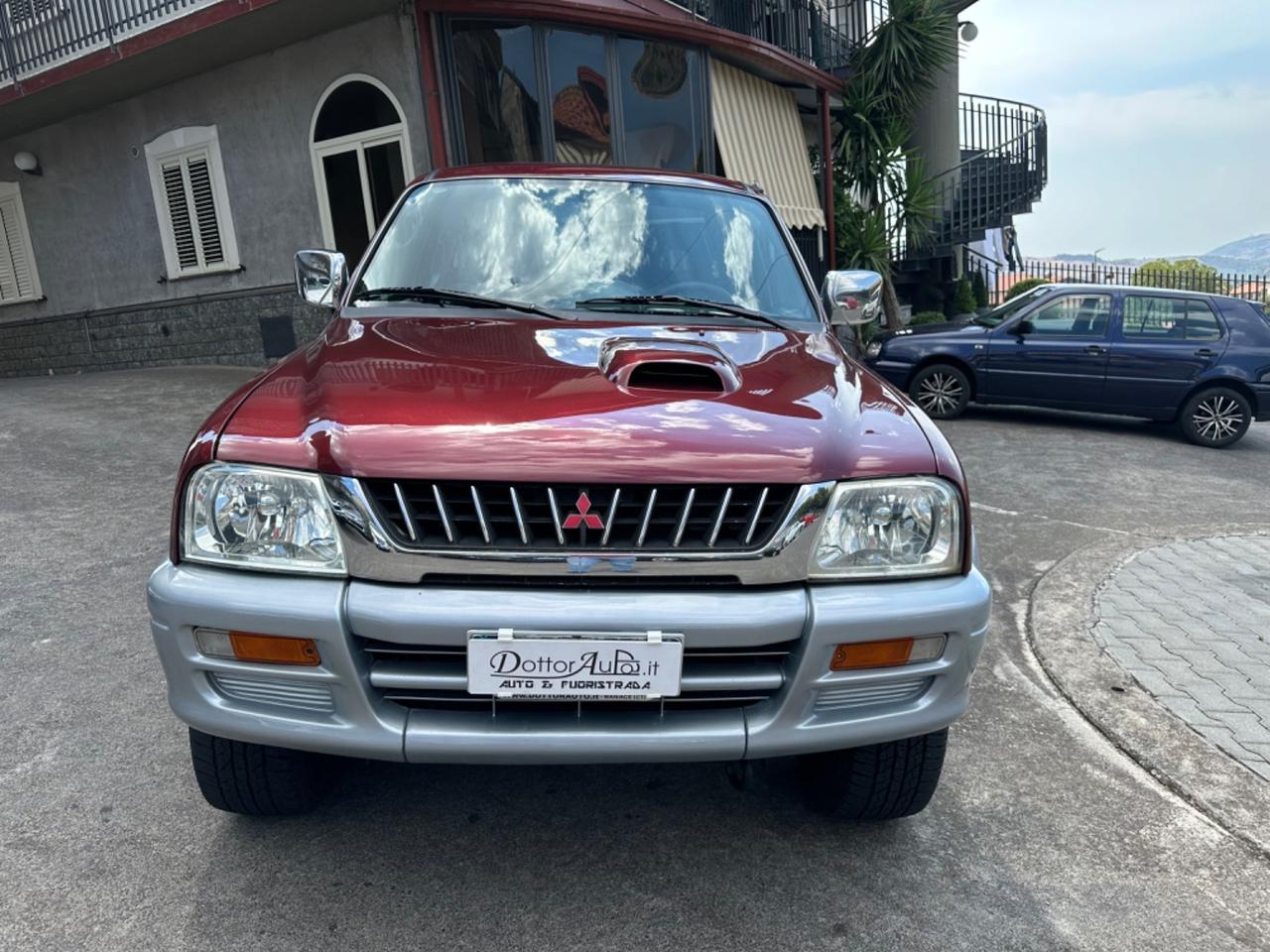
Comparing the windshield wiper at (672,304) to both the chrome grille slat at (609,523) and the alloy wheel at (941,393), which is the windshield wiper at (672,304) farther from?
the alloy wheel at (941,393)

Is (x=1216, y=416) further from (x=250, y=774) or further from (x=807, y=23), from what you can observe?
(x=250, y=774)

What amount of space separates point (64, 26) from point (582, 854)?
42.8 feet

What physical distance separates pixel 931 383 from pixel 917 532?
8011 millimetres

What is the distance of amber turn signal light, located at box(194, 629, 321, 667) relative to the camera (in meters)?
1.84

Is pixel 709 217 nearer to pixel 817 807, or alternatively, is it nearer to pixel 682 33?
pixel 817 807

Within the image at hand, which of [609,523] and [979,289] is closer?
[609,523]

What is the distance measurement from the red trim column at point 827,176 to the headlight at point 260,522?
11858 millimetres

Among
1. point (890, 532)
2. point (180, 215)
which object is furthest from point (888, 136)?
point (890, 532)

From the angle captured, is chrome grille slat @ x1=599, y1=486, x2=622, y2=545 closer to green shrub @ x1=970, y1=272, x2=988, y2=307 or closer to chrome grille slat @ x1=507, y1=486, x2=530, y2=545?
chrome grille slat @ x1=507, y1=486, x2=530, y2=545

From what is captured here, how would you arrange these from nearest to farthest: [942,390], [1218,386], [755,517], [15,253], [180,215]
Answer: [755,517]
[1218,386]
[942,390]
[180,215]
[15,253]

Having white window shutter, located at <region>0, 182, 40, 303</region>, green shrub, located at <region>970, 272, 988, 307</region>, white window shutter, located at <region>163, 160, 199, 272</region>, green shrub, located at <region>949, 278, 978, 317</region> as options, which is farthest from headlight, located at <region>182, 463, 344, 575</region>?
green shrub, located at <region>970, 272, 988, 307</region>

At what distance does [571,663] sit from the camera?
1802mm

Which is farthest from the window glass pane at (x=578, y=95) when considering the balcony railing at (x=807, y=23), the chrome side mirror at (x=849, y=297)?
the chrome side mirror at (x=849, y=297)

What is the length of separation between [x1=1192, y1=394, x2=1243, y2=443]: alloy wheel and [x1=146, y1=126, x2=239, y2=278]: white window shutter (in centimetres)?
1088
